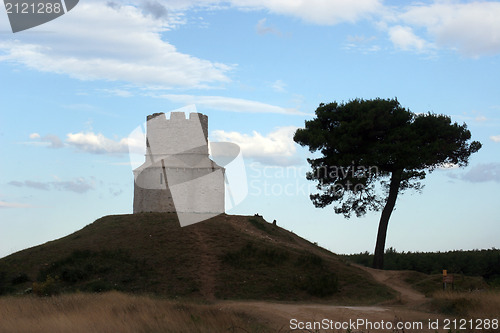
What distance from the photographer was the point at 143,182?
126 feet

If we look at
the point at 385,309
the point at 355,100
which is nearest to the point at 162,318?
the point at 385,309

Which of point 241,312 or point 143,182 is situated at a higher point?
point 143,182

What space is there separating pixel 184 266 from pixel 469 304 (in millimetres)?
13171

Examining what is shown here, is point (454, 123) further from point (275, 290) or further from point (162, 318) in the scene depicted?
point (162, 318)

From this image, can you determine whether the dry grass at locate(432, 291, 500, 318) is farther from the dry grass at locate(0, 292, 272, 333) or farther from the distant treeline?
the distant treeline

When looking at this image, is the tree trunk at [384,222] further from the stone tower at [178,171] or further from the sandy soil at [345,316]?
the sandy soil at [345,316]

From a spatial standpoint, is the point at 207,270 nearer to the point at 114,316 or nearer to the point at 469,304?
the point at 114,316

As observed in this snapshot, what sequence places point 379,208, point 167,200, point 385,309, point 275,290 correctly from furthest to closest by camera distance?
1. point 167,200
2. point 379,208
3. point 275,290
4. point 385,309

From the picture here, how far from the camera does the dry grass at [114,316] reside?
43.9 ft

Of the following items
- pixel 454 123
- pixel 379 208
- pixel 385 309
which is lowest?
pixel 385 309

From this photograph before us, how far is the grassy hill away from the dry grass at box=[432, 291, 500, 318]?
4379 mm

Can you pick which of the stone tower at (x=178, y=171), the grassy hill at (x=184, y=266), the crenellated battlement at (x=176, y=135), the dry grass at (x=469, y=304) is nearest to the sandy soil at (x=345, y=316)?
the dry grass at (x=469, y=304)

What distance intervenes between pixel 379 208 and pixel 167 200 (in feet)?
46.1

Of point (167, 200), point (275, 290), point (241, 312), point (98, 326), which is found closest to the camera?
point (98, 326)
